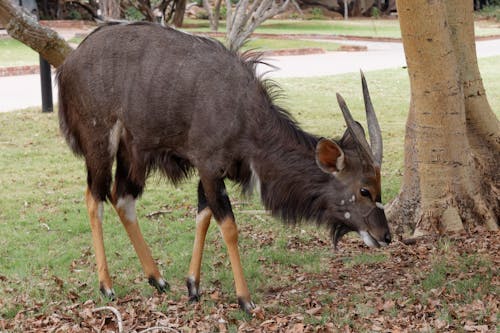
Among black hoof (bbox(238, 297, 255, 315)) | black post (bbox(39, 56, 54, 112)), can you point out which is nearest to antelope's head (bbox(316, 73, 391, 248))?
black hoof (bbox(238, 297, 255, 315))

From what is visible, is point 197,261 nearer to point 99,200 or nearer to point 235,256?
point 235,256

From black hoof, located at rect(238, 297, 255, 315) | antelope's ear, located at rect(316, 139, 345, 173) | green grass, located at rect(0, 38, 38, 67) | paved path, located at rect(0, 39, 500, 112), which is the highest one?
antelope's ear, located at rect(316, 139, 345, 173)

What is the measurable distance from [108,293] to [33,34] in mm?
5501

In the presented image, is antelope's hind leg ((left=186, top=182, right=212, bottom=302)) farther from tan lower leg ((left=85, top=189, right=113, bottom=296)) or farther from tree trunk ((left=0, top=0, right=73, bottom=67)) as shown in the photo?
tree trunk ((left=0, top=0, right=73, bottom=67))

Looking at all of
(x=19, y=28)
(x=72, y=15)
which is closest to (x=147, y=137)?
(x=19, y=28)

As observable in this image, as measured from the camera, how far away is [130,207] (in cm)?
684

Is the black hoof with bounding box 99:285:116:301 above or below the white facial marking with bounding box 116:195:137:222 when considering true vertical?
below

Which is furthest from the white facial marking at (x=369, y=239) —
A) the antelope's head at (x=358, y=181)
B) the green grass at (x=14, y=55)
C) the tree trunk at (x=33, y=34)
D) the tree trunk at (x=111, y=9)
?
the green grass at (x=14, y=55)

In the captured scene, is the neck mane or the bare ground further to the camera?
the neck mane

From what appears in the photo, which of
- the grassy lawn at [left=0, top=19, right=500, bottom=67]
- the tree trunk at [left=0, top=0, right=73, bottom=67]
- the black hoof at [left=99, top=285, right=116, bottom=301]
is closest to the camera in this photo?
the black hoof at [left=99, top=285, right=116, bottom=301]

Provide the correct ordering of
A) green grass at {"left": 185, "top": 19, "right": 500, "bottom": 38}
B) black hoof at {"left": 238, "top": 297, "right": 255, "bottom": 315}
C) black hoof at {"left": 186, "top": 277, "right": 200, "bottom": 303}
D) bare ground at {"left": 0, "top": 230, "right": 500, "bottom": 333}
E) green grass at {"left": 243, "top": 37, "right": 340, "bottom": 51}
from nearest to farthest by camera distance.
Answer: bare ground at {"left": 0, "top": 230, "right": 500, "bottom": 333} < black hoof at {"left": 238, "top": 297, "right": 255, "bottom": 315} < black hoof at {"left": 186, "top": 277, "right": 200, "bottom": 303} < green grass at {"left": 243, "top": 37, "right": 340, "bottom": 51} < green grass at {"left": 185, "top": 19, "right": 500, "bottom": 38}

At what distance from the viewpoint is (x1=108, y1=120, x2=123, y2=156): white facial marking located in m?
6.45

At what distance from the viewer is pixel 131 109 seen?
629 centimetres

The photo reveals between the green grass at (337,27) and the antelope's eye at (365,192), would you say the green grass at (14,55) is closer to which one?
the green grass at (337,27)
